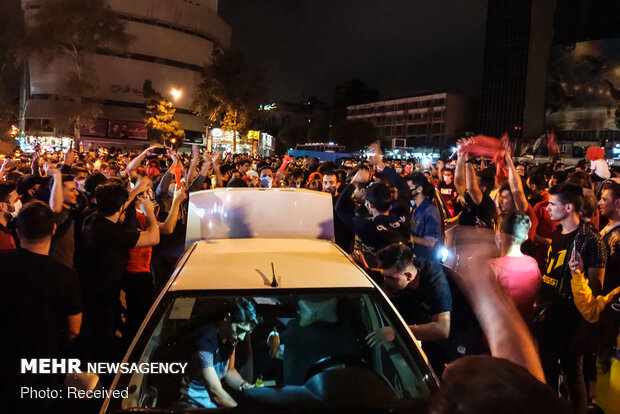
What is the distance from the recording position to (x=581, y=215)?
4.53 meters

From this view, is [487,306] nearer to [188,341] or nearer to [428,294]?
[428,294]

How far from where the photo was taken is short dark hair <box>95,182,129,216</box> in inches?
172

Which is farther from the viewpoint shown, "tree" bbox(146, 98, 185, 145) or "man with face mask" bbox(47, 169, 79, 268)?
"tree" bbox(146, 98, 185, 145)

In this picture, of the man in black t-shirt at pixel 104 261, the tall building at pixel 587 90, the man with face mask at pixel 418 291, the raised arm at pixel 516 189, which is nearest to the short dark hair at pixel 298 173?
the raised arm at pixel 516 189

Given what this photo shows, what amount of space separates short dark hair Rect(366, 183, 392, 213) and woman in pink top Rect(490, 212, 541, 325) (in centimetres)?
161

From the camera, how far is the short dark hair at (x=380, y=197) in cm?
515

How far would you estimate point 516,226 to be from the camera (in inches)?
143

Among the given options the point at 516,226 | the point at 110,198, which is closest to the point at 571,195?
the point at 516,226

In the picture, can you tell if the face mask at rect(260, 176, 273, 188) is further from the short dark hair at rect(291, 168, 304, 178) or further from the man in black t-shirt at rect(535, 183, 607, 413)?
the man in black t-shirt at rect(535, 183, 607, 413)

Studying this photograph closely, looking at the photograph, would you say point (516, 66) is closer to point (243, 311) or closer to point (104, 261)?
point (104, 261)

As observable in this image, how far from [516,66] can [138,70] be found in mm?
74533

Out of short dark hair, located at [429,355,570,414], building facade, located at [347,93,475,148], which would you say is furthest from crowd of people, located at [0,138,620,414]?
building facade, located at [347,93,475,148]

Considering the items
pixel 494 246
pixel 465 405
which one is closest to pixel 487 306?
pixel 494 246

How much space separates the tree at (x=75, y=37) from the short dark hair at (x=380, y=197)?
43.7m
